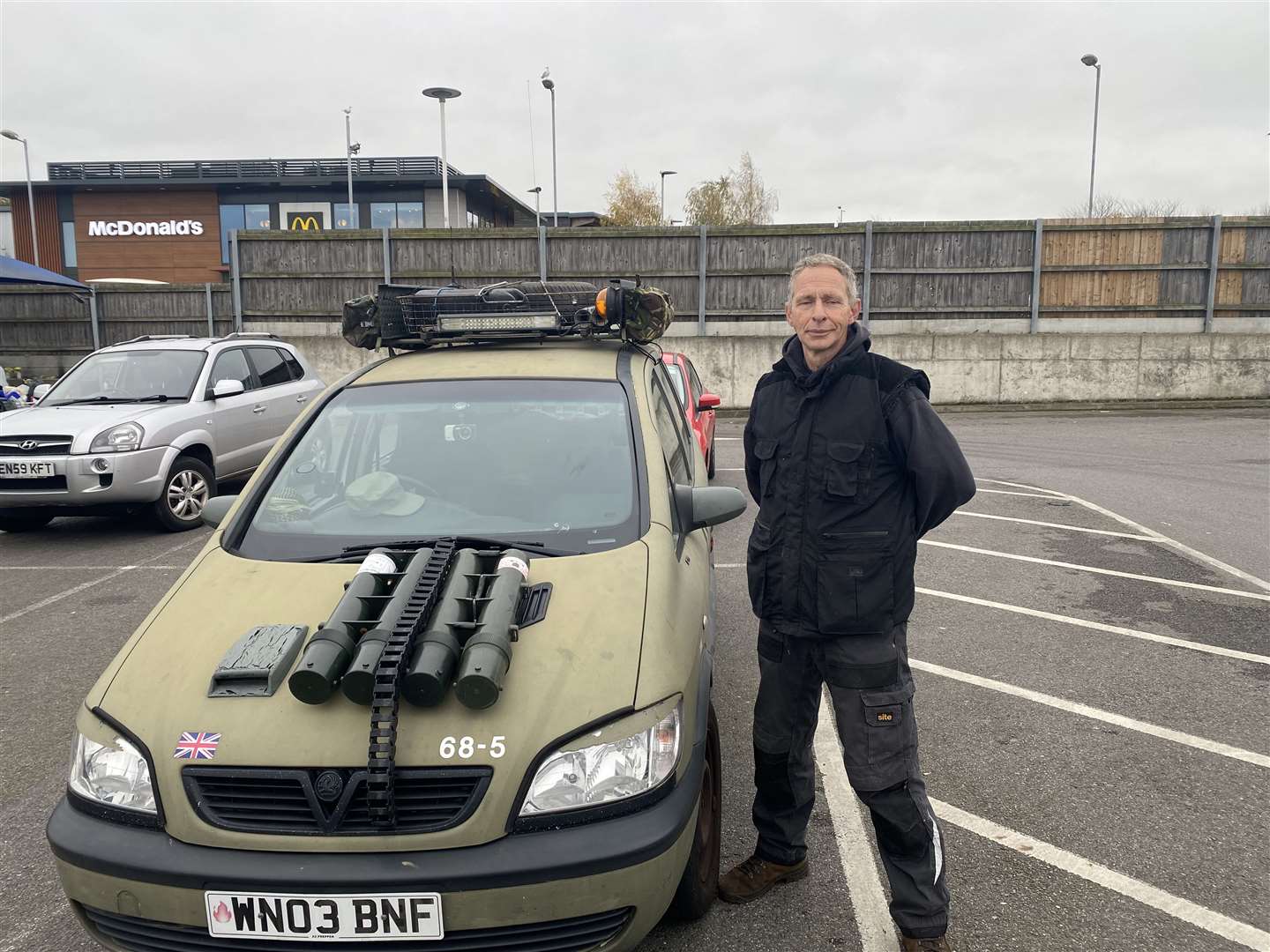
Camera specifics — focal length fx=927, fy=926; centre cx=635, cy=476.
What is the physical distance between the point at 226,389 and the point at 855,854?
7.50 m

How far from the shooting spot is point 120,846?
2164 mm

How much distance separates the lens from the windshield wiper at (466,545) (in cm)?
291

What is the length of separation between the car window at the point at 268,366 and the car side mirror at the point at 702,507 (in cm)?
796

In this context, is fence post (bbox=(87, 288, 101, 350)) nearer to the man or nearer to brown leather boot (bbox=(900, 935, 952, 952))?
the man

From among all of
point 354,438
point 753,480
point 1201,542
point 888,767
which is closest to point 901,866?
point 888,767

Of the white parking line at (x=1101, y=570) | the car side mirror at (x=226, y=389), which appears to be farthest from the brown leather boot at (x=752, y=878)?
the car side mirror at (x=226, y=389)

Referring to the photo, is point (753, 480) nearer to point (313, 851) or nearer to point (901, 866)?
point (901, 866)

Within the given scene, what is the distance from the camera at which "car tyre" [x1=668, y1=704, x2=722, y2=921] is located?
268 centimetres

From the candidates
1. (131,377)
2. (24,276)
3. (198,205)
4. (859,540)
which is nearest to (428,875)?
(859,540)

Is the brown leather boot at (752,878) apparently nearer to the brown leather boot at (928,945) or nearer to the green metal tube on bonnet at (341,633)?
the brown leather boot at (928,945)

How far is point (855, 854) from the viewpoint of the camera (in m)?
3.20

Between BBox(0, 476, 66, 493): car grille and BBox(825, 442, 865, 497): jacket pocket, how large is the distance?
740 cm

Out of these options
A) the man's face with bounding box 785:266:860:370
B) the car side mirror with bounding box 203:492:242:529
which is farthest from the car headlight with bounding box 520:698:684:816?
the car side mirror with bounding box 203:492:242:529

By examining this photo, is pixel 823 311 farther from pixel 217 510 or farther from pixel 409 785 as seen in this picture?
pixel 217 510
